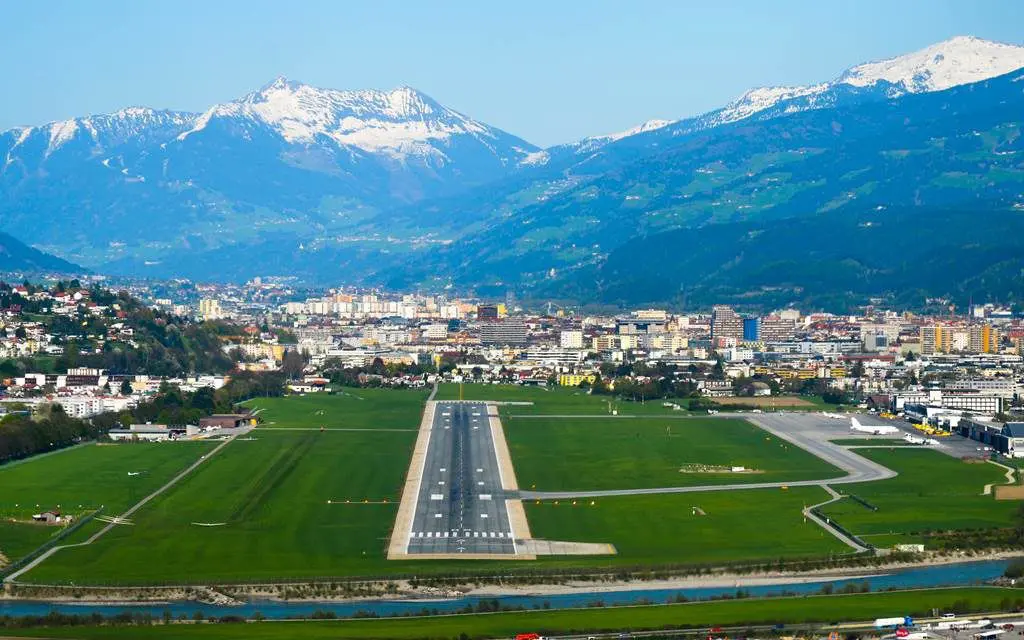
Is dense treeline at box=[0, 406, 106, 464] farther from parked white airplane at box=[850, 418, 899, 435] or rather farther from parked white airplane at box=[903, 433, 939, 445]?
parked white airplane at box=[903, 433, 939, 445]

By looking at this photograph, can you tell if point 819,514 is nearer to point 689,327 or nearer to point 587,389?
point 587,389

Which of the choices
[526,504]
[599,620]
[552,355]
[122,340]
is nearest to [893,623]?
[599,620]

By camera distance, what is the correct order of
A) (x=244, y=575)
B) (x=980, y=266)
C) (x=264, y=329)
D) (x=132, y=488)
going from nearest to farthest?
(x=244, y=575)
(x=132, y=488)
(x=264, y=329)
(x=980, y=266)

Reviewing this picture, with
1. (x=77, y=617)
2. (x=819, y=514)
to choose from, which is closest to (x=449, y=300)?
(x=819, y=514)

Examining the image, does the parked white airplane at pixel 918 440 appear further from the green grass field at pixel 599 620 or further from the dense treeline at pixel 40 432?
the green grass field at pixel 599 620

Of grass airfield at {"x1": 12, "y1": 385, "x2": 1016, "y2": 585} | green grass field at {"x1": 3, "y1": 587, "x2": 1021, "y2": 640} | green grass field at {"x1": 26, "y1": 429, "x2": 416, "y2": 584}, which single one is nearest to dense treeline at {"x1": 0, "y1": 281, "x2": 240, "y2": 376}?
grass airfield at {"x1": 12, "y1": 385, "x2": 1016, "y2": 585}

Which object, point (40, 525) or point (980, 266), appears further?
point (980, 266)

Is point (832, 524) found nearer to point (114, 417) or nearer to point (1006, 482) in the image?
point (1006, 482)

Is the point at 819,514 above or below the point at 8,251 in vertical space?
below
